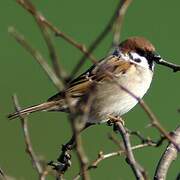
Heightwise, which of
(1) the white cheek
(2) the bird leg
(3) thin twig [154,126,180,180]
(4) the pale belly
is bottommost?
(3) thin twig [154,126,180,180]

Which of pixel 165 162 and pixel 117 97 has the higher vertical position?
pixel 117 97

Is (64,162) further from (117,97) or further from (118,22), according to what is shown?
(117,97)

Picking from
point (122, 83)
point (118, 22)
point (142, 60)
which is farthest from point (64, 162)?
point (142, 60)

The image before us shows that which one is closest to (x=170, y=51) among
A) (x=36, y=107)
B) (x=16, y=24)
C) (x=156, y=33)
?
(x=156, y=33)

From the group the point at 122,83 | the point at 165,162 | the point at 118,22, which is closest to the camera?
the point at 118,22

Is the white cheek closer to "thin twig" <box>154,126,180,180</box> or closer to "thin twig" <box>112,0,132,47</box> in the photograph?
"thin twig" <box>154,126,180,180</box>

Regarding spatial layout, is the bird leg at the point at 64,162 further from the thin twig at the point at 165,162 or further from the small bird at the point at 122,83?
the small bird at the point at 122,83

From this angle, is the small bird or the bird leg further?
the small bird

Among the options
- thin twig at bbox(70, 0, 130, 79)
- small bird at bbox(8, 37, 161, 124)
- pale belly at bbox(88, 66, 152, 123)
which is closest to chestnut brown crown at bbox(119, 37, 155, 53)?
small bird at bbox(8, 37, 161, 124)

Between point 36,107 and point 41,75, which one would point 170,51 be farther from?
point 36,107

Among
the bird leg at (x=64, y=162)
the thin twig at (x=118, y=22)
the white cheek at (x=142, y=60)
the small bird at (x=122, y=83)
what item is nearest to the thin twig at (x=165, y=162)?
the bird leg at (x=64, y=162)

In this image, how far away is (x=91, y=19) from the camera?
7047mm

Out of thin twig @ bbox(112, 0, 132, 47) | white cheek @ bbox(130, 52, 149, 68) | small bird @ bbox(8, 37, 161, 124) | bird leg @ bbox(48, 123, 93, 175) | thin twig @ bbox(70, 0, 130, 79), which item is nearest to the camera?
thin twig @ bbox(70, 0, 130, 79)

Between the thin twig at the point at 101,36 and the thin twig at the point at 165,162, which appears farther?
the thin twig at the point at 165,162
